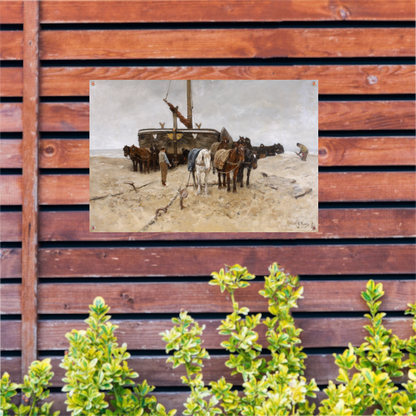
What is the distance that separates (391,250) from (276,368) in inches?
34.8

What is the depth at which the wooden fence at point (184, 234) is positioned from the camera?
70.3 inches

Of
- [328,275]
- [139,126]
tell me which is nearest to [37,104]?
[139,126]

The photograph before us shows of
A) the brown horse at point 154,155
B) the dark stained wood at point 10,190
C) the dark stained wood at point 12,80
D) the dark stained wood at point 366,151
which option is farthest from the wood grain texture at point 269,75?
the dark stained wood at point 10,190

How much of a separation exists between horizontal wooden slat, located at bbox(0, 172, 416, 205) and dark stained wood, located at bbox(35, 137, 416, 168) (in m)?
0.07

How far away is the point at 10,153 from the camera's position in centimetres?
180

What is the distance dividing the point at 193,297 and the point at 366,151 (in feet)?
4.06

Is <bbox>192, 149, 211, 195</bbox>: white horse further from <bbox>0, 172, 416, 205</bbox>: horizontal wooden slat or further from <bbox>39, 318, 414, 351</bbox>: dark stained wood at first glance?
<bbox>39, 318, 414, 351</bbox>: dark stained wood

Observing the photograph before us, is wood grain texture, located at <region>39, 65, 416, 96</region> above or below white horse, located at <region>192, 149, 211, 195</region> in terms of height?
above

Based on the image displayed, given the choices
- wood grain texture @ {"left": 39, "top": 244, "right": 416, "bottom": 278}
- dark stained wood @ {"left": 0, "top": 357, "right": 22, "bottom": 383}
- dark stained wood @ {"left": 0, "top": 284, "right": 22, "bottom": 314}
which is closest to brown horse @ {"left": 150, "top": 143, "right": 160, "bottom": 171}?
wood grain texture @ {"left": 39, "top": 244, "right": 416, "bottom": 278}

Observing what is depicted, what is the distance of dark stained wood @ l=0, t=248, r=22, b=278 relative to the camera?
1786mm

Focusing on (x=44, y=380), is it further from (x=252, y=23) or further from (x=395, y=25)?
(x=395, y=25)

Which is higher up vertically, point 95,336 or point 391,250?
point 391,250

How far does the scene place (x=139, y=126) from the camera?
179 centimetres

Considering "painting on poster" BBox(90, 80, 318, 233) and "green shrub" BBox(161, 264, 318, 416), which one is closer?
"green shrub" BBox(161, 264, 318, 416)
